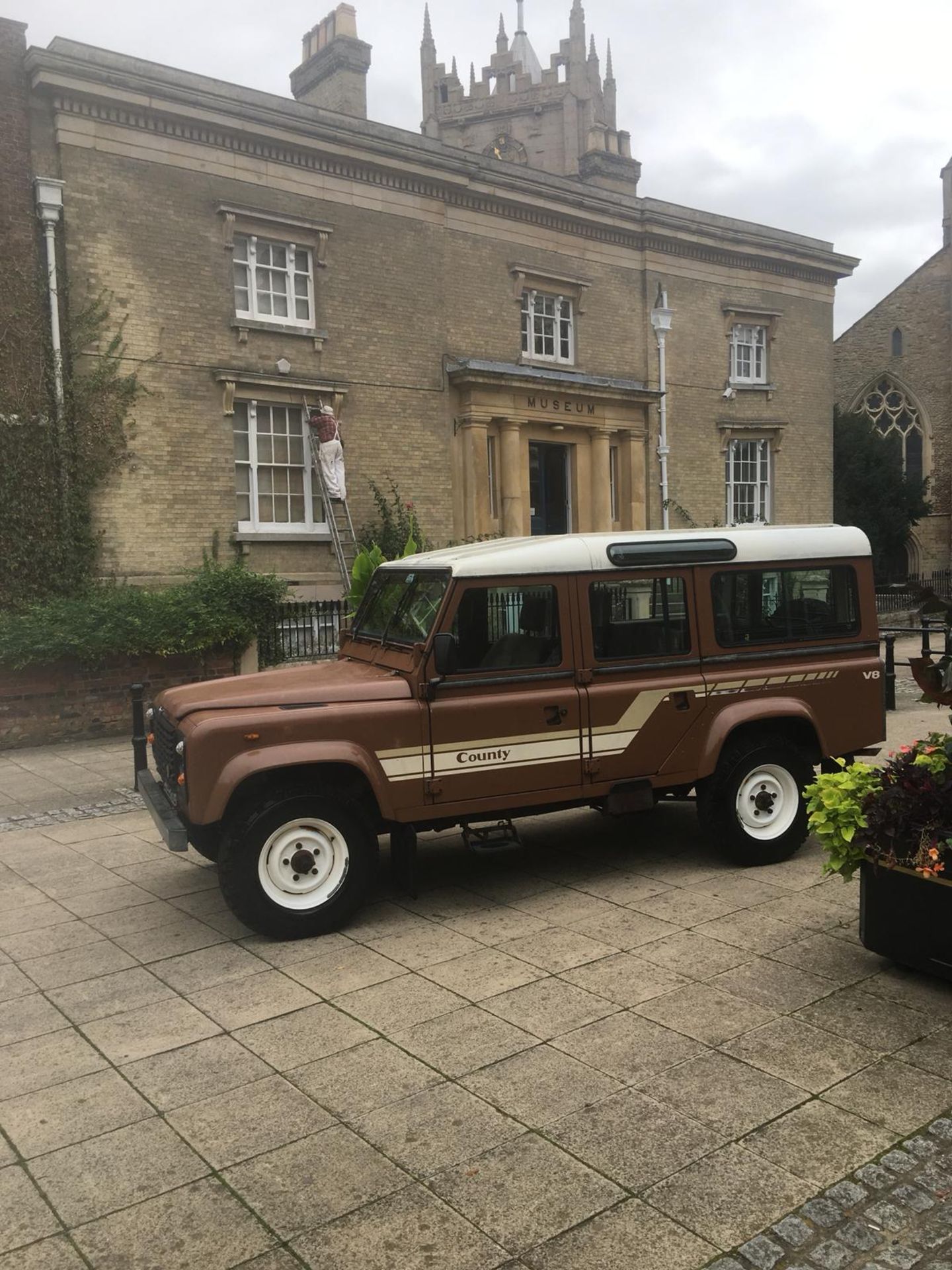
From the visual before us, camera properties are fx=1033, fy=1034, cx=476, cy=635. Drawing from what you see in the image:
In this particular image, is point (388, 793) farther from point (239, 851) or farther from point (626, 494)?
point (626, 494)

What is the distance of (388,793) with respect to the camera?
590cm

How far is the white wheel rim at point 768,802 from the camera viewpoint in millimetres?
6953

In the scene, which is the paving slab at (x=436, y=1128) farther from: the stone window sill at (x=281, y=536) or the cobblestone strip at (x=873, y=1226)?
the stone window sill at (x=281, y=536)

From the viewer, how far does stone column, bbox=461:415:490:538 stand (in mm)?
20578

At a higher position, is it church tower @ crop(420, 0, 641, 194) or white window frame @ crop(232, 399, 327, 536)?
church tower @ crop(420, 0, 641, 194)

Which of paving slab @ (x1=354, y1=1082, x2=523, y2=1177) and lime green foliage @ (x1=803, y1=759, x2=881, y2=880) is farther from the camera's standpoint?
lime green foliage @ (x1=803, y1=759, x2=881, y2=880)

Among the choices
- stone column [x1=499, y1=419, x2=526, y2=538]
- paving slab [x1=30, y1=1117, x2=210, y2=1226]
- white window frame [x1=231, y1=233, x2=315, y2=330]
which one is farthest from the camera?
stone column [x1=499, y1=419, x2=526, y2=538]

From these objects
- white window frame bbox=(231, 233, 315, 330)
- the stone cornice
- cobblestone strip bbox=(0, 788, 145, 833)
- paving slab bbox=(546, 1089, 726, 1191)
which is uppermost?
the stone cornice

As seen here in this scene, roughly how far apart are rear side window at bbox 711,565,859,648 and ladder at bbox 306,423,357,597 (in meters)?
11.8

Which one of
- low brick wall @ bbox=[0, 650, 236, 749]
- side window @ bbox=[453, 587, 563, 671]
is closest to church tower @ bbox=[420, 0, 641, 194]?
low brick wall @ bbox=[0, 650, 236, 749]

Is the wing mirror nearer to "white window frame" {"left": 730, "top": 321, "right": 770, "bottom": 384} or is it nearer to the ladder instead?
the ladder

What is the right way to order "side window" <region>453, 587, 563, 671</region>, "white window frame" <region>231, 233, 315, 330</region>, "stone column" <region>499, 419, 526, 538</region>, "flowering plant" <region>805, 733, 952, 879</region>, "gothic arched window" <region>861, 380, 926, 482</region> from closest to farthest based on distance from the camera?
"flowering plant" <region>805, 733, 952, 879</region> < "side window" <region>453, 587, 563, 671</region> < "white window frame" <region>231, 233, 315, 330</region> < "stone column" <region>499, 419, 526, 538</region> < "gothic arched window" <region>861, 380, 926, 482</region>

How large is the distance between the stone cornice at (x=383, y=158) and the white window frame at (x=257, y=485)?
422 centimetres

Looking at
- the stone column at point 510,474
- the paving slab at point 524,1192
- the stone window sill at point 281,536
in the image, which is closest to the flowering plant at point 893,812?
the paving slab at point 524,1192
